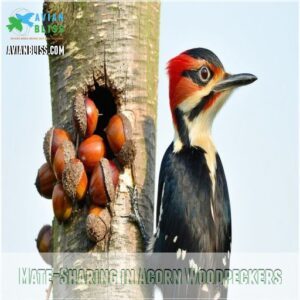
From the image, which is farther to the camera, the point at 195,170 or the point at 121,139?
the point at 195,170

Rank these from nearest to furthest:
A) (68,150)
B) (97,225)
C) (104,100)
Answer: (97,225)
(68,150)
(104,100)

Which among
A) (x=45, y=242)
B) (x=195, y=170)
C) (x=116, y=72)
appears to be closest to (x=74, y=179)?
(x=45, y=242)

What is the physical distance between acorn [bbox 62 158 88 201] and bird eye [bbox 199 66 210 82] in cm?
107

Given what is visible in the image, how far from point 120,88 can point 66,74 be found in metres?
0.30

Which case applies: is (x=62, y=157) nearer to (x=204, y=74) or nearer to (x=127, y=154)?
(x=127, y=154)

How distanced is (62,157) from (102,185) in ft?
0.80

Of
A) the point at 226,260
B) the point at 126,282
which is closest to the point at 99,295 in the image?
the point at 126,282

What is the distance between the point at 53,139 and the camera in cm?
339

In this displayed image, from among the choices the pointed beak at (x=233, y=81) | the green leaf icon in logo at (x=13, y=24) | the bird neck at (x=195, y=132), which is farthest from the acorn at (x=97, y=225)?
the green leaf icon in logo at (x=13, y=24)

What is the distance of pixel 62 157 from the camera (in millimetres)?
3312

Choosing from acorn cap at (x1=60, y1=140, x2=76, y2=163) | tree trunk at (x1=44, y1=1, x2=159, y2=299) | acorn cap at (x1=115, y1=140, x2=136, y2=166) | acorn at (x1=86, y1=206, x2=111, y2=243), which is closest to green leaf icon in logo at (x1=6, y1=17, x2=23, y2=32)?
tree trunk at (x1=44, y1=1, x2=159, y2=299)

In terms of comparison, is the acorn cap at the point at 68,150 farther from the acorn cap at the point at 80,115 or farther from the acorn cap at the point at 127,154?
the acorn cap at the point at 127,154

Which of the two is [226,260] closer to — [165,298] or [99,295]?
[165,298]

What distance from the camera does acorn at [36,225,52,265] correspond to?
3.54 metres
